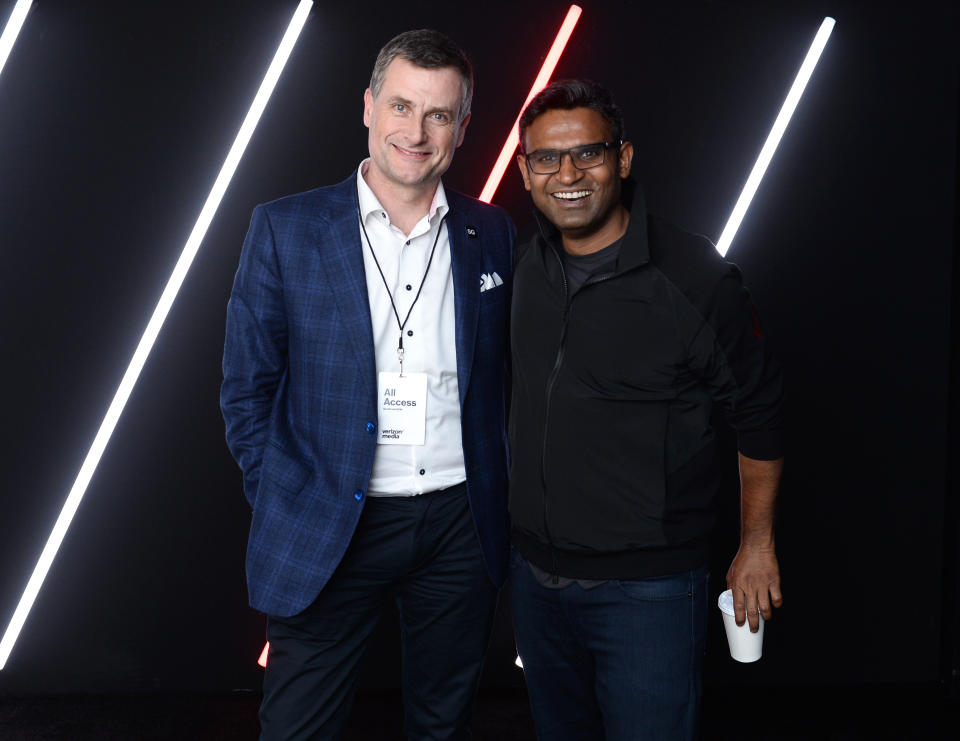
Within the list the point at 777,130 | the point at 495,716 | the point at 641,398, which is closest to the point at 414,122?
the point at 641,398

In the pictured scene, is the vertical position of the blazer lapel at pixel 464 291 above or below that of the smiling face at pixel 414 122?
below

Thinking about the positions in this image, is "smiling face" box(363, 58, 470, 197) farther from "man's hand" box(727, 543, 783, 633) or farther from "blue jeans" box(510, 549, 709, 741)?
"man's hand" box(727, 543, 783, 633)

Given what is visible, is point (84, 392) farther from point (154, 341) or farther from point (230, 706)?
point (230, 706)

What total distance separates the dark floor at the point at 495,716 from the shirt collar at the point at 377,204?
1701mm

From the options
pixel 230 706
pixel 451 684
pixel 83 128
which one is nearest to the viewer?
pixel 451 684

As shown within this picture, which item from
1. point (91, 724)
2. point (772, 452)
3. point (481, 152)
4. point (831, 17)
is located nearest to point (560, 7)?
point (481, 152)

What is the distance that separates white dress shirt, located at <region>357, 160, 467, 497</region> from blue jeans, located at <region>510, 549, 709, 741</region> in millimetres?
310

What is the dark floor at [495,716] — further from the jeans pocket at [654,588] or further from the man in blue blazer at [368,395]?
the jeans pocket at [654,588]

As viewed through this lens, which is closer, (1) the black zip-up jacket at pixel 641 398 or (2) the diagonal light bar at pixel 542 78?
(1) the black zip-up jacket at pixel 641 398

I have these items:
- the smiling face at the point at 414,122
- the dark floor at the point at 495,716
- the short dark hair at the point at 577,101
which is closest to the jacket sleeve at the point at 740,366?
the short dark hair at the point at 577,101

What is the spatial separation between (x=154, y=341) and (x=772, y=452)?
1.92 metres

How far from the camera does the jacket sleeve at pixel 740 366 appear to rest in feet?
5.47

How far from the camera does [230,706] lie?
9.28 ft

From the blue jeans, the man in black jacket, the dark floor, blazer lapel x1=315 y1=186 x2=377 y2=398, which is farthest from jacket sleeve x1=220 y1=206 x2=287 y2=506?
the dark floor
